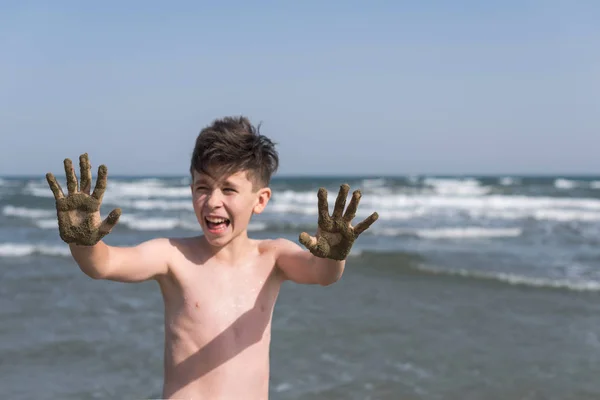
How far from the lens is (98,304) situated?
708 centimetres

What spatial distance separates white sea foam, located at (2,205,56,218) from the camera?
21.2 metres

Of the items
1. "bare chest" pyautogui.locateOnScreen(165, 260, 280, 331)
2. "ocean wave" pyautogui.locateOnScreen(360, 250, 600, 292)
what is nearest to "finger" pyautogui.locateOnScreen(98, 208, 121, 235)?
"bare chest" pyautogui.locateOnScreen(165, 260, 280, 331)

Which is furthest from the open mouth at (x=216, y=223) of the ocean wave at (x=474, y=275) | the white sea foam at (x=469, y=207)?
the white sea foam at (x=469, y=207)

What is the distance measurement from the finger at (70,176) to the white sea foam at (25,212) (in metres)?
20.0

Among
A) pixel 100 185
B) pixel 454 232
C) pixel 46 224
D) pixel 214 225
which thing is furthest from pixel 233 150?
pixel 46 224

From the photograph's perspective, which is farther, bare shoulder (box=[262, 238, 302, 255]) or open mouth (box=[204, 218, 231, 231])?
bare shoulder (box=[262, 238, 302, 255])

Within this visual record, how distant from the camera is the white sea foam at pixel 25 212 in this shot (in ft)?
69.6

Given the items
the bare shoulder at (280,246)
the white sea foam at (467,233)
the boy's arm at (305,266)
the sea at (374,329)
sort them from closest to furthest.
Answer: the boy's arm at (305,266)
the bare shoulder at (280,246)
the sea at (374,329)
the white sea foam at (467,233)

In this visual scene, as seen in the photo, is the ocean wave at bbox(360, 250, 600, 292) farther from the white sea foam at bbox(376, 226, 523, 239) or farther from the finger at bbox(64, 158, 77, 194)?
the finger at bbox(64, 158, 77, 194)

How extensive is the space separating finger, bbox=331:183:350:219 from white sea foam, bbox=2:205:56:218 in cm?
2024

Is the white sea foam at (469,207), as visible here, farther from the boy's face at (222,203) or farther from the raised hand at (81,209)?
the raised hand at (81,209)

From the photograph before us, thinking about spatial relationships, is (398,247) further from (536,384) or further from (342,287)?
(536,384)

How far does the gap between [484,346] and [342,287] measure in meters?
2.53

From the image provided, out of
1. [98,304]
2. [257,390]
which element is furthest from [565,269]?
[257,390]
